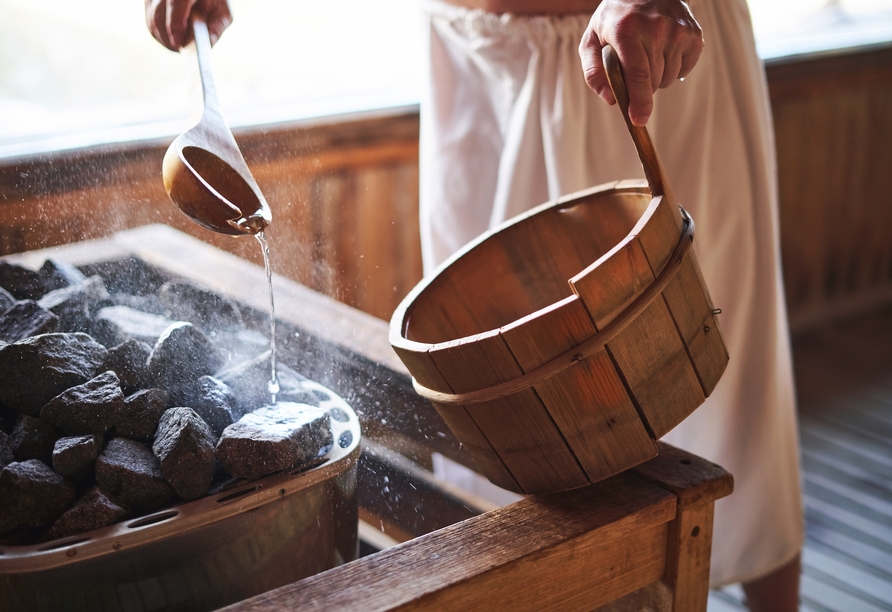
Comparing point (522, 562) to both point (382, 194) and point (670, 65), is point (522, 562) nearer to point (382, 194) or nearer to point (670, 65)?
point (670, 65)

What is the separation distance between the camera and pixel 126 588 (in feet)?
2.39

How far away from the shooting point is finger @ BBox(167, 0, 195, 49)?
3.74ft

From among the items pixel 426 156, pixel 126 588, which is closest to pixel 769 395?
pixel 426 156

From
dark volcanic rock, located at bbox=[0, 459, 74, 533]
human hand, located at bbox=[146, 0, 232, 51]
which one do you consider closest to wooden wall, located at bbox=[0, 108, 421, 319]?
human hand, located at bbox=[146, 0, 232, 51]

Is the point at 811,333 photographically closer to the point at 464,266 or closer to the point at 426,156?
the point at 426,156

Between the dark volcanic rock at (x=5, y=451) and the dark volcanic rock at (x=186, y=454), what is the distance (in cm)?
13

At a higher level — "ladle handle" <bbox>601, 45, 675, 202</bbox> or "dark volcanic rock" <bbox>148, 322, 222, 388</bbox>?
"ladle handle" <bbox>601, 45, 675, 202</bbox>

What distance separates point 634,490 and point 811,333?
2523 mm

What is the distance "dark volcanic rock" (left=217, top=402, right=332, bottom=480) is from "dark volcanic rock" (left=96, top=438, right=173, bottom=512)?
60mm

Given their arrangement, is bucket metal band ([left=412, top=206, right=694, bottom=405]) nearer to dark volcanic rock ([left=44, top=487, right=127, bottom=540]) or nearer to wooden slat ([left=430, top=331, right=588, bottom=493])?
wooden slat ([left=430, top=331, right=588, bottom=493])

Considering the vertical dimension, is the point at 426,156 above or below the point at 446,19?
below

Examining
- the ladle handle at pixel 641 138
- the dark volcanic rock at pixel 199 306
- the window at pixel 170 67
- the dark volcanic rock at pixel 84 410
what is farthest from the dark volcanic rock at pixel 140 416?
the window at pixel 170 67

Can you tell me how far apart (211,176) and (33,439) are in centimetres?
34

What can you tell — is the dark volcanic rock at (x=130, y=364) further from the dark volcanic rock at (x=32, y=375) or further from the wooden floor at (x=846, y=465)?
the wooden floor at (x=846, y=465)
